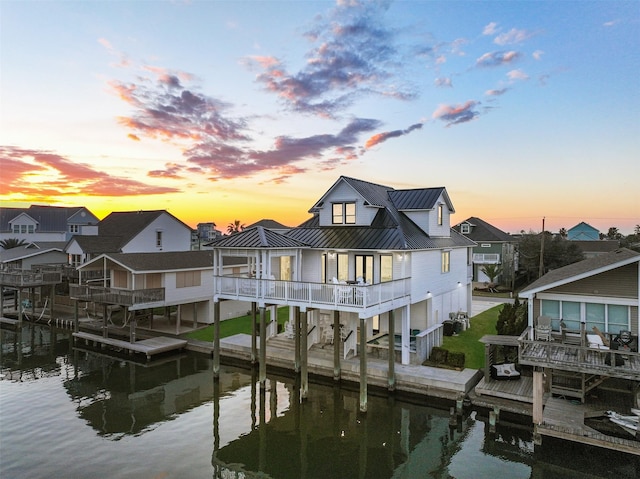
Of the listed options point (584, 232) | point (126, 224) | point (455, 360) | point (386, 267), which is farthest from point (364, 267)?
point (584, 232)

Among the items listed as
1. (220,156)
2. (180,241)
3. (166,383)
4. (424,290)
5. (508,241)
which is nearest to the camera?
(166,383)

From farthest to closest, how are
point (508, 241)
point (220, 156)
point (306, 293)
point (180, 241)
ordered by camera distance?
point (508, 241) < point (180, 241) < point (220, 156) < point (306, 293)

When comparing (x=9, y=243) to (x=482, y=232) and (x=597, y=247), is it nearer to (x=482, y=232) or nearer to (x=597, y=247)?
(x=482, y=232)

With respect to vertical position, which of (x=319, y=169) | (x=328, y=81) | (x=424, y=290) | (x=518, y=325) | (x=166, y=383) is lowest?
(x=166, y=383)

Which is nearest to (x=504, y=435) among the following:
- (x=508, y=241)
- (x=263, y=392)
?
(x=263, y=392)

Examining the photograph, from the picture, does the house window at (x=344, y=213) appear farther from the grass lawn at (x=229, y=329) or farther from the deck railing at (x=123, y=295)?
the deck railing at (x=123, y=295)

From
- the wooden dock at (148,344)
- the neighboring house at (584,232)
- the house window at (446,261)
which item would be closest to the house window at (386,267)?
the house window at (446,261)

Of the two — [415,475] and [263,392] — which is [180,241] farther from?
[415,475]

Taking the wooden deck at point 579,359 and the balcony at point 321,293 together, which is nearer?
the wooden deck at point 579,359
